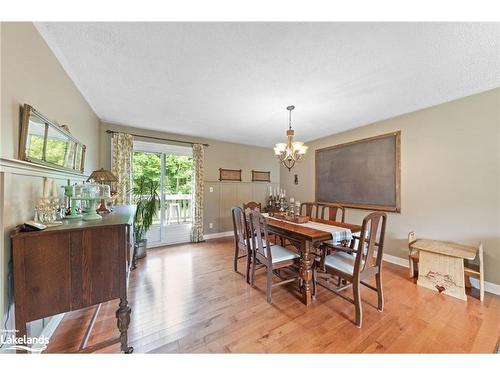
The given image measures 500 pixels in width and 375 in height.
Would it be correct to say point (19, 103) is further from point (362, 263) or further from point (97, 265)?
point (362, 263)

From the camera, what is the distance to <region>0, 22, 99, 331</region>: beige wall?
983 millimetres

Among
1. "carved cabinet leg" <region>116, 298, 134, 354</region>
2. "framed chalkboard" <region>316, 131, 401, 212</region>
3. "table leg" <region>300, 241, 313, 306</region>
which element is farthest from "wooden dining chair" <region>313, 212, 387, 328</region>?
"carved cabinet leg" <region>116, 298, 134, 354</region>

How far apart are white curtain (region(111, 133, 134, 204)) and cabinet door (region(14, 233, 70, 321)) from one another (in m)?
2.54

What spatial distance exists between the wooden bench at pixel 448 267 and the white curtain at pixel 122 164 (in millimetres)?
4738

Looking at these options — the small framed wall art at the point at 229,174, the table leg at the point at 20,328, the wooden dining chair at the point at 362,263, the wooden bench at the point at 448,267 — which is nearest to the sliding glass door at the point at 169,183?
the small framed wall art at the point at 229,174

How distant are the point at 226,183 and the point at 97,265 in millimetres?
3654

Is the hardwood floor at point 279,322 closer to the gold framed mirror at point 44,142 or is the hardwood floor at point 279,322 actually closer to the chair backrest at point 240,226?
the chair backrest at point 240,226

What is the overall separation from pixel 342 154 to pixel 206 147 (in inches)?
121

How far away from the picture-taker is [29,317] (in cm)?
101

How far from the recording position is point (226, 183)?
4.77 meters

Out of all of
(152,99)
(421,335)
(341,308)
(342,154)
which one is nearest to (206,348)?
(341,308)

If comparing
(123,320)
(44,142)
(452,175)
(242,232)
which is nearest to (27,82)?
(44,142)
